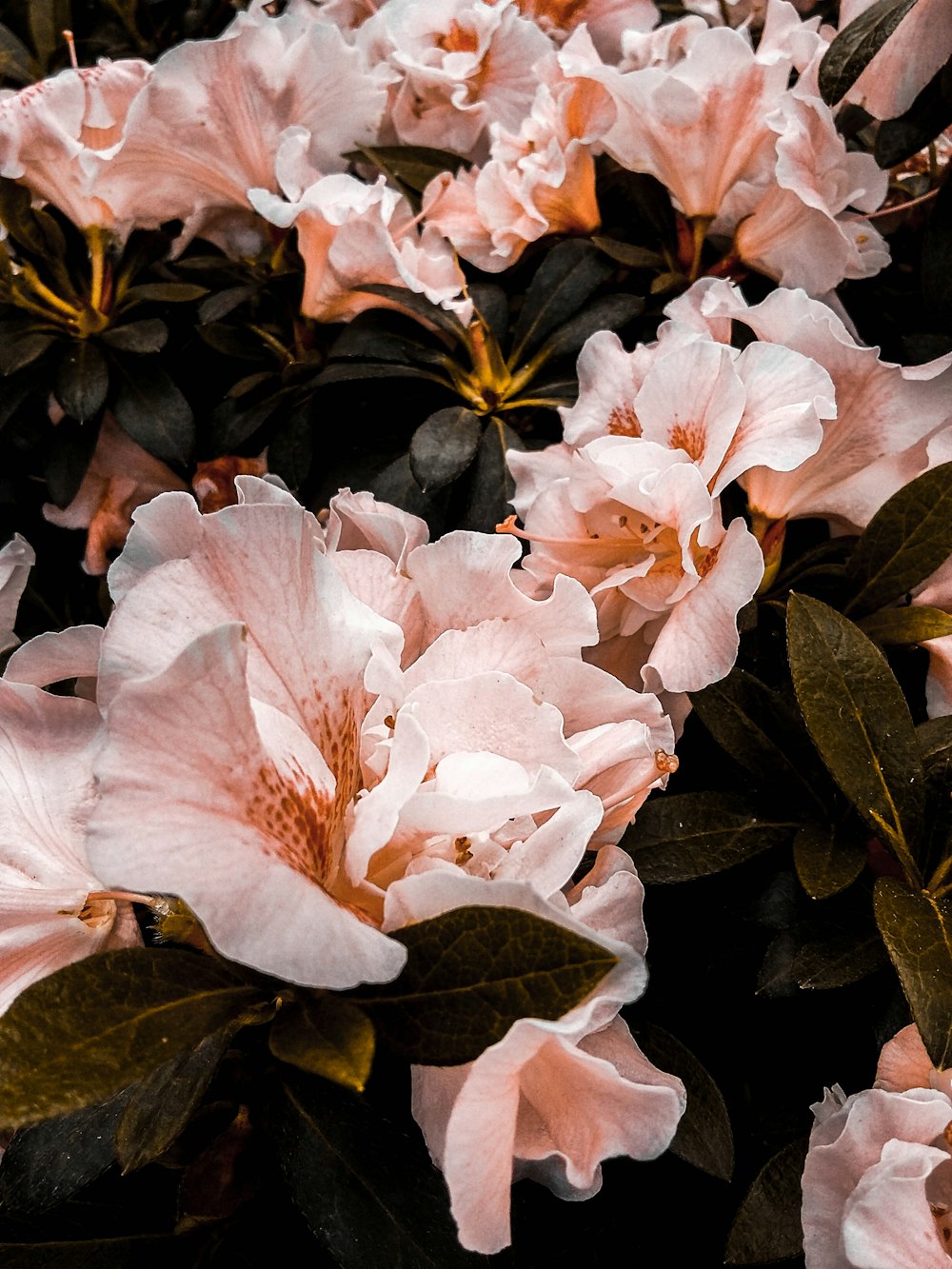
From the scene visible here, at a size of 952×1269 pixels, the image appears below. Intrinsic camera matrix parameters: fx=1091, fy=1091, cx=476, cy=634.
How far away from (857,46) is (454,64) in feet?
1.21

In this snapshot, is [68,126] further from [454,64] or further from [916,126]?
[916,126]

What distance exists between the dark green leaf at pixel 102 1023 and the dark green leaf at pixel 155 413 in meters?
0.55

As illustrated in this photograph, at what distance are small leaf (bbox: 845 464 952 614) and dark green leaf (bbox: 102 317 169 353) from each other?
24.1 inches

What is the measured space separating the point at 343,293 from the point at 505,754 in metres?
0.54

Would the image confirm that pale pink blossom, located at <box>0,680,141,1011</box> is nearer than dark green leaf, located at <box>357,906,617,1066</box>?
No

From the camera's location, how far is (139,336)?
0.97 m

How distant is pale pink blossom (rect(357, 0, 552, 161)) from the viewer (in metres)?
1.01

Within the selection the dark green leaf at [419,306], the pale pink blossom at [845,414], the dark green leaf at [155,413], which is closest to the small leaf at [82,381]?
the dark green leaf at [155,413]

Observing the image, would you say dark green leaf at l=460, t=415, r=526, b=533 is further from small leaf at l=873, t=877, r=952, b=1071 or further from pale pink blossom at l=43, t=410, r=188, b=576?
small leaf at l=873, t=877, r=952, b=1071

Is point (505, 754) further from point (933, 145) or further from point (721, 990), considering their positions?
point (933, 145)

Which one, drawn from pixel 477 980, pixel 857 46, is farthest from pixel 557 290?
pixel 477 980

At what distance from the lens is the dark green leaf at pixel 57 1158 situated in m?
0.59

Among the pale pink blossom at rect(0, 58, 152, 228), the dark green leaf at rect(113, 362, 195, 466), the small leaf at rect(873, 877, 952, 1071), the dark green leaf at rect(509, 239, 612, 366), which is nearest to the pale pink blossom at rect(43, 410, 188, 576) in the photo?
the dark green leaf at rect(113, 362, 195, 466)

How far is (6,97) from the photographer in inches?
38.4
